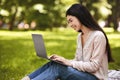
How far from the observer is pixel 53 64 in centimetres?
523

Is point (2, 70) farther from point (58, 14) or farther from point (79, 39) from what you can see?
point (58, 14)

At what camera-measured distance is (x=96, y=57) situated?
5137mm

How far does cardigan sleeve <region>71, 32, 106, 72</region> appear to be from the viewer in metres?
5.13

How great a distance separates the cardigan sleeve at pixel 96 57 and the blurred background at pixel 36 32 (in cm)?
281

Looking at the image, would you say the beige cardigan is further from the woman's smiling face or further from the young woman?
the woman's smiling face

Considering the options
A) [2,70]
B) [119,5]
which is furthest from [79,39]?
[119,5]

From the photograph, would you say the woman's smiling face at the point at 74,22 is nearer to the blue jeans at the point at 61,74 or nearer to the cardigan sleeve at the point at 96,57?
the cardigan sleeve at the point at 96,57

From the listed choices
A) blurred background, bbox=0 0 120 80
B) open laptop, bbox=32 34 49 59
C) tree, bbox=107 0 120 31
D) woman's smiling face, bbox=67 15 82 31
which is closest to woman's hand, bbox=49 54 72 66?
open laptop, bbox=32 34 49 59

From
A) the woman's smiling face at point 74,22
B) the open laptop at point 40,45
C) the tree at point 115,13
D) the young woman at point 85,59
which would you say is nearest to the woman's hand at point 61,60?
the young woman at point 85,59

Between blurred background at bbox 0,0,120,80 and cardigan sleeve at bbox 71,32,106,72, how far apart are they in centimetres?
281

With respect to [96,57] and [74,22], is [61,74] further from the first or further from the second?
[74,22]

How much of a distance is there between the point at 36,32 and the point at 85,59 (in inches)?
773

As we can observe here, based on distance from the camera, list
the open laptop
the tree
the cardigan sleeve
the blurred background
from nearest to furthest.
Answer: the cardigan sleeve, the open laptop, the blurred background, the tree

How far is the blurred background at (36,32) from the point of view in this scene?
408 inches
